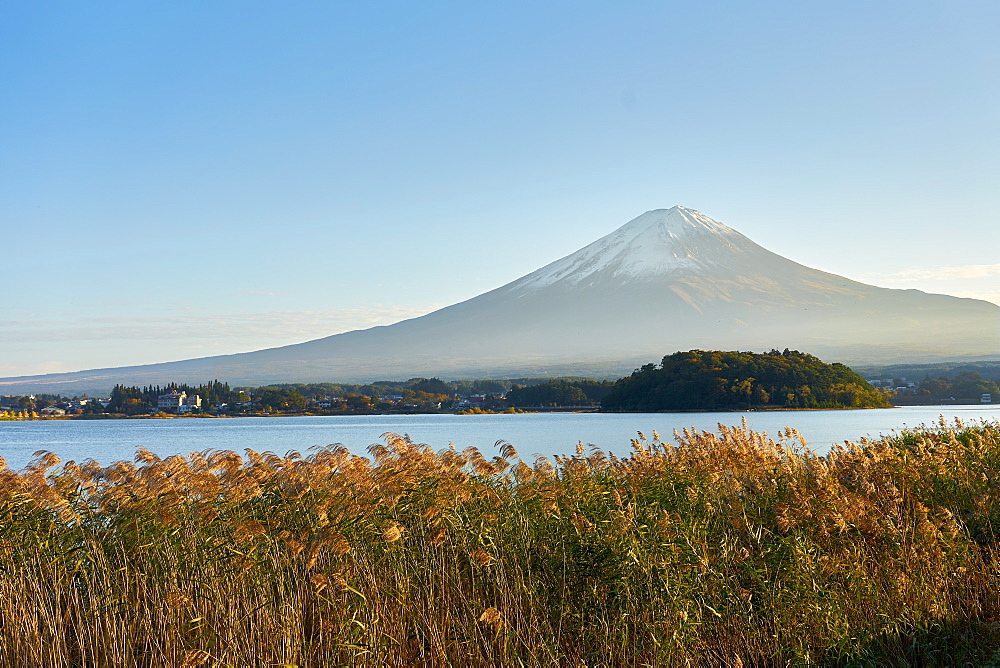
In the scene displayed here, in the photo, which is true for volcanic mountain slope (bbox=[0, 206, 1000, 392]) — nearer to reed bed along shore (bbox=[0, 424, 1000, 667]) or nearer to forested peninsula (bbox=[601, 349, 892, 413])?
forested peninsula (bbox=[601, 349, 892, 413])

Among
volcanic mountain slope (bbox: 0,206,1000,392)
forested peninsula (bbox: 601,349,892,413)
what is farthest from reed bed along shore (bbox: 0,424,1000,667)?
volcanic mountain slope (bbox: 0,206,1000,392)

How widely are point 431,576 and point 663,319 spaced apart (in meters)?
120

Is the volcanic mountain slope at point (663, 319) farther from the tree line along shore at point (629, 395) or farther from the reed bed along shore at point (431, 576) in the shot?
the reed bed along shore at point (431, 576)

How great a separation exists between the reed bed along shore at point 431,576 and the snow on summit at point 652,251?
125231 mm

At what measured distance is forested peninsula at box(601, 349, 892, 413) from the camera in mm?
54125

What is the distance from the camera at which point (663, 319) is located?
407ft

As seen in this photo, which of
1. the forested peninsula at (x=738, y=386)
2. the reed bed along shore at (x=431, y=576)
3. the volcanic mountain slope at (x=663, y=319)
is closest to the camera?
the reed bed along shore at (x=431, y=576)

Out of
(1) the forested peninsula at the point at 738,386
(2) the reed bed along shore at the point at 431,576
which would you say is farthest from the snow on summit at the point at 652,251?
(2) the reed bed along shore at the point at 431,576

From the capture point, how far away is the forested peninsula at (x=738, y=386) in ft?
178

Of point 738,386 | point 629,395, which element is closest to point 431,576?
point 738,386

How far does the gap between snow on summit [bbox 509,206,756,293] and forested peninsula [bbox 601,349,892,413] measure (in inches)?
2910

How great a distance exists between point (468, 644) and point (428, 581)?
602 mm

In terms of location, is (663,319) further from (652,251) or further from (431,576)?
(431,576)

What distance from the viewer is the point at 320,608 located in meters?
5.46
